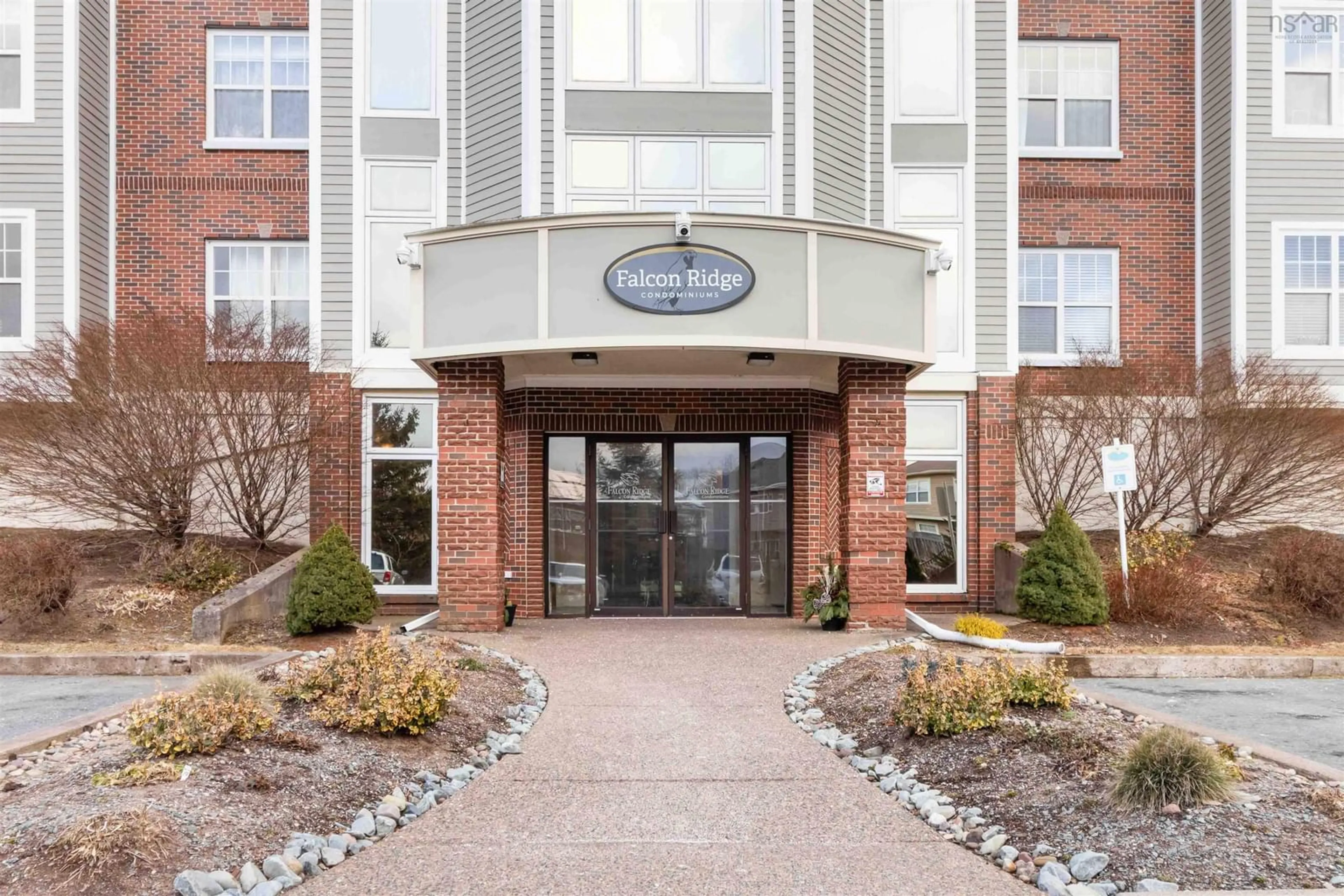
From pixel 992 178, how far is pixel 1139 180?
384cm

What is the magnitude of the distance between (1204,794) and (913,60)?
13.1 metres

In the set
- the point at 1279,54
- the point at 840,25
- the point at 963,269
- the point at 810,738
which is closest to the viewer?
the point at 810,738

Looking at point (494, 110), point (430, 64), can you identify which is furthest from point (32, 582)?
point (430, 64)

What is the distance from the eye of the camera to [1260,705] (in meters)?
8.98

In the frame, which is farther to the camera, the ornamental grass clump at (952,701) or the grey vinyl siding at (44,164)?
the grey vinyl siding at (44,164)

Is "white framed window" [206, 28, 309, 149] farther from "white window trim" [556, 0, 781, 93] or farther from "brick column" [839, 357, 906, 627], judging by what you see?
"brick column" [839, 357, 906, 627]

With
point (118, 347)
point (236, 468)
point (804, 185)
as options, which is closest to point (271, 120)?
point (118, 347)

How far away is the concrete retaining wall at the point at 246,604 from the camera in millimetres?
11539

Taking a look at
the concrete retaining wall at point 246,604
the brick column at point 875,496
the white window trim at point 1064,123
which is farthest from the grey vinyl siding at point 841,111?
the concrete retaining wall at point 246,604

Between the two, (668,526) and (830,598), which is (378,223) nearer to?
(668,526)

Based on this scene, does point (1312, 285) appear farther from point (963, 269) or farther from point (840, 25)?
point (840, 25)

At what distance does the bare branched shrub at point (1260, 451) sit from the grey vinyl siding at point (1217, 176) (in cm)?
218

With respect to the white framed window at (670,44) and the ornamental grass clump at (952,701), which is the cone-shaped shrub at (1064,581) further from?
the white framed window at (670,44)

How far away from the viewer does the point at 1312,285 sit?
56.6 ft
